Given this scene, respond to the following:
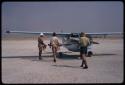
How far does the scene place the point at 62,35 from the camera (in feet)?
69.3

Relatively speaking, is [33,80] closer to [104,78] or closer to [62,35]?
[104,78]

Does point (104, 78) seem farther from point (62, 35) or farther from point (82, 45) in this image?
point (62, 35)

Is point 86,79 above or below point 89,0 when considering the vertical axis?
below

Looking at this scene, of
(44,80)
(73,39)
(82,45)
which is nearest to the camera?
(44,80)

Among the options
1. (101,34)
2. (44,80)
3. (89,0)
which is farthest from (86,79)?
(101,34)

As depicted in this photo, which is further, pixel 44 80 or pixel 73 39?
pixel 73 39

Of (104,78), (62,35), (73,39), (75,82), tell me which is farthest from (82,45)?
(62,35)

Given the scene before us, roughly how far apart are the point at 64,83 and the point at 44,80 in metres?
0.83

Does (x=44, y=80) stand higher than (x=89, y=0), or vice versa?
(x=89, y=0)

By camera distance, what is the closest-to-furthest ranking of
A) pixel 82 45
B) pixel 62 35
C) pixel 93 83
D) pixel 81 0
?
pixel 81 0, pixel 93 83, pixel 82 45, pixel 62 35

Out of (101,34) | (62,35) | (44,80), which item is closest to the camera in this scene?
(44,80)

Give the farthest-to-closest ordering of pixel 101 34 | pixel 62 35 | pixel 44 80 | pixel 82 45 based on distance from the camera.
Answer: pixel 101 34
pixel 62 35
pixel 82 45
pixel 44 80

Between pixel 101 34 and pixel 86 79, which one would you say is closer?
pixel 86 79

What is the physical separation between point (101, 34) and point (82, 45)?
10.5m
